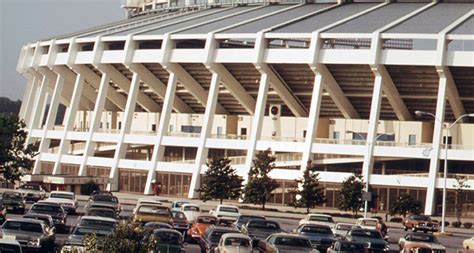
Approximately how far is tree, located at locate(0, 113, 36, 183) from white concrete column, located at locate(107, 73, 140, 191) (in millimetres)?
12410

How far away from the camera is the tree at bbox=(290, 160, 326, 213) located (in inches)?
3799

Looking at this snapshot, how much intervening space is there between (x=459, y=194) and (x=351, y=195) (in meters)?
8.65

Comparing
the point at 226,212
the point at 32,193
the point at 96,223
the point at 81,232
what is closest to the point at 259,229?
the point at 96,223

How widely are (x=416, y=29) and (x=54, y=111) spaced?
44654 millimetres

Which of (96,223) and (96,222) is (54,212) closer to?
(96,222)

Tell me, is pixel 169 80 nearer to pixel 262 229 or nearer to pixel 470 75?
pixel 470 75

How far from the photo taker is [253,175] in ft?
333

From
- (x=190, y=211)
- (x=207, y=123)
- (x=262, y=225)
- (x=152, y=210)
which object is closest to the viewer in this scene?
(x=262, y=225)

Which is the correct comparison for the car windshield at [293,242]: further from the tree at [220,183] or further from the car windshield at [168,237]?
the tree at [220,183]

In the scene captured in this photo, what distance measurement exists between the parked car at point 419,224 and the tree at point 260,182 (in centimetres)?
1718

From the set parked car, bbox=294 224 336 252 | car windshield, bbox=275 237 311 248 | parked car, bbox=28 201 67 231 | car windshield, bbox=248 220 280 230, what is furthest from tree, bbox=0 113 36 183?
car windshield, bbox=275 237 311 248

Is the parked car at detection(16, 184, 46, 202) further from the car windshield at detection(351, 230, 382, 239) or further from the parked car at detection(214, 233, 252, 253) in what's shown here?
the parked car at detection(214, 233, 252, 253)

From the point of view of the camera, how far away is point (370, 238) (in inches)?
2074

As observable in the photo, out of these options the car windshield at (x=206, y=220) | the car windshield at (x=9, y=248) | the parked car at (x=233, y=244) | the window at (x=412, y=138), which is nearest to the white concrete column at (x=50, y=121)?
the window at (x=412, y=138)
